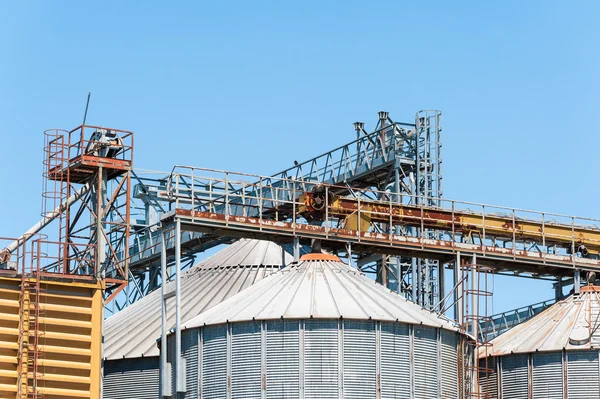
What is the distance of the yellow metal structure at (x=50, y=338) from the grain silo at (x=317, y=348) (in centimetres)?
331

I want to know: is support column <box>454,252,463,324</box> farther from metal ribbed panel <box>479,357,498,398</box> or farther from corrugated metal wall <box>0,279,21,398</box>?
corrugated metal wall <box>0,279,21,398</box>

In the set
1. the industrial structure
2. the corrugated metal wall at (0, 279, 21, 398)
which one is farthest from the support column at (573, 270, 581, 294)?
the corrugated metal wall at (0, 279, 21, 398)

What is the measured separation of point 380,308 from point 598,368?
1066 cm

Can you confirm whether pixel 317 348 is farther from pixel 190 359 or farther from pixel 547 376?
pixel 547 376

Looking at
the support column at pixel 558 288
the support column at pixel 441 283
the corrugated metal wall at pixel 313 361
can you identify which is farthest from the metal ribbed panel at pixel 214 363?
the support column at pixel 558 288

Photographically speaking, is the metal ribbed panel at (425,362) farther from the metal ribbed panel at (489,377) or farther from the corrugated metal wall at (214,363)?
the corrugated metal wall at (214,363)

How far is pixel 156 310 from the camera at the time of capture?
2734 inches

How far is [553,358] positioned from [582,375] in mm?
1393

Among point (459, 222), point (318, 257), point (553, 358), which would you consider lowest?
point (553, 358)

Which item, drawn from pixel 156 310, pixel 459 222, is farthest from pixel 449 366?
pixel 156 310

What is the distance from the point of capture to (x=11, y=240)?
194ft

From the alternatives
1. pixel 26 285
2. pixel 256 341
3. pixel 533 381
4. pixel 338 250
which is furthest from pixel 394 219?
pixel 26 285

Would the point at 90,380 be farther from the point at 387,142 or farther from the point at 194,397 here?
the point at 387,142

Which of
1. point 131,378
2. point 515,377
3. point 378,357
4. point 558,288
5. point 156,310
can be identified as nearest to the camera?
point 378,357
